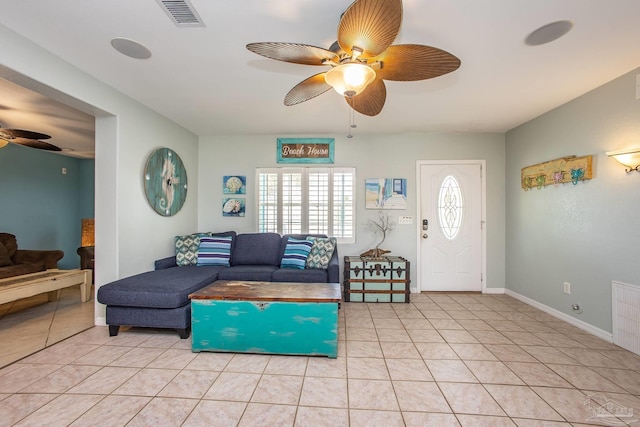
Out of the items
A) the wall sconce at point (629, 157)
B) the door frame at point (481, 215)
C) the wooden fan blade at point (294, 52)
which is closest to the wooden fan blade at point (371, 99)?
the wooden fan blade at point (294, 52)

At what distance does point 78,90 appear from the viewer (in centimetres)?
257

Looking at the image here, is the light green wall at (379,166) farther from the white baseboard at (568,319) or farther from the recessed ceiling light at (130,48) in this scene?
the recessed ceiling light at (130,48)

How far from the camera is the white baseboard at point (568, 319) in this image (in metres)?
2.74

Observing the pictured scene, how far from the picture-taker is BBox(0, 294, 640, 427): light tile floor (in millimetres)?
1657

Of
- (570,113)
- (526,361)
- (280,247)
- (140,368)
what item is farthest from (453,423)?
(570,113)

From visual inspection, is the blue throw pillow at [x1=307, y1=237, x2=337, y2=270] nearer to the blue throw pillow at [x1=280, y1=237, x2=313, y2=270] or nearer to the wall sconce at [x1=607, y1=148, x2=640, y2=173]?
the blue throw pillow at [x1=280, y1=237, x2=313, y2=270]

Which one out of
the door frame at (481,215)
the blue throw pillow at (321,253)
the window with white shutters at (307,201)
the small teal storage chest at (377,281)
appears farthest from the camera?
the window with white shutters at (307,201)

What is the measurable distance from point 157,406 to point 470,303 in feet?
12.2

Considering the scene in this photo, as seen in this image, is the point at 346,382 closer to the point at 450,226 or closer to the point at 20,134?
the point at 450,226

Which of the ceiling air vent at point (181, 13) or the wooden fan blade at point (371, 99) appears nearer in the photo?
the ceiling air vent at point (181, 13)

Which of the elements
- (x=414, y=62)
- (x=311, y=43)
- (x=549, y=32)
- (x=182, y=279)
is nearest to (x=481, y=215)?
(x=549, y=32)

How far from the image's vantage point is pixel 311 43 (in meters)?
2.17

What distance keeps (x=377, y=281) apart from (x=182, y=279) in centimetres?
243

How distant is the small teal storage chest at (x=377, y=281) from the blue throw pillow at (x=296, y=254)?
0.64 meters
